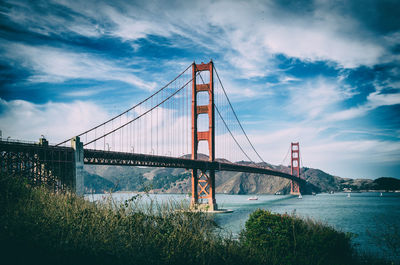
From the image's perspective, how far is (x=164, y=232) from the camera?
10.6 m

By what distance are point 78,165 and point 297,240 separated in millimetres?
25412

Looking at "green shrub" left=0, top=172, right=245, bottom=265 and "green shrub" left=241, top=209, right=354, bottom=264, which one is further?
"green shrub" left=241, top=209, right=354, bottom=264

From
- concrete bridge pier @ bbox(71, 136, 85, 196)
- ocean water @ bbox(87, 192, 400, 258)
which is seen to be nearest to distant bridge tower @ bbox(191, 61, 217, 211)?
ocean water @ bbox(87, 192, 400, 258)

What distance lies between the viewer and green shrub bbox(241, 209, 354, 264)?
1812cm

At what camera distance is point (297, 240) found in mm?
19188

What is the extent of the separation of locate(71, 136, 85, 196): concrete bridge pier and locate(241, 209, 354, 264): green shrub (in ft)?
66.7

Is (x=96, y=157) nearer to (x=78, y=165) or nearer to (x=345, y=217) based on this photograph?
(x=78, y=165)

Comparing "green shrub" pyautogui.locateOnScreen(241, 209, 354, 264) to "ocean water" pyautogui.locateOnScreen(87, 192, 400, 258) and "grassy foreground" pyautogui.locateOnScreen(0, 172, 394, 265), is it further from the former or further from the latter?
"grassy foreground" pyautogui.locateOnScreen(0, 172, 394, 265)

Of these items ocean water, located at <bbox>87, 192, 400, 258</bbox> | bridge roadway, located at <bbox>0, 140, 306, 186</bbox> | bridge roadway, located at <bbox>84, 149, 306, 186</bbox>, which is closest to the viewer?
ocean water, located at <bbox>87, 192, 400, 258</bbox>

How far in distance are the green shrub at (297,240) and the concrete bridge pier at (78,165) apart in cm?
2033

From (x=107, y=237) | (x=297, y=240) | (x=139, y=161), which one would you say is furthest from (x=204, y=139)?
(x=107, y=237)

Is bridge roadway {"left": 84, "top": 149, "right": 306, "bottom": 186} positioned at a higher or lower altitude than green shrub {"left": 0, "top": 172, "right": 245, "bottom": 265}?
higher

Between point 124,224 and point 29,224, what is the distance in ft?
8.98

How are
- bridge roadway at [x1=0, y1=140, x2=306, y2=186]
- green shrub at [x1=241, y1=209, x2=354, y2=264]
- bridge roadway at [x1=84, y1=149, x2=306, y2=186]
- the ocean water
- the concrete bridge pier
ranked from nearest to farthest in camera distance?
green shrub at [x1=241, y1=209, x2=354, y2=264] → the ocean water → bridge roadway at [x1=0, y1=140, x2=306, y2=186] → the concrete bridge pier → bridge roadway at [x1=84, y1=149, x2=306, y2=186]
